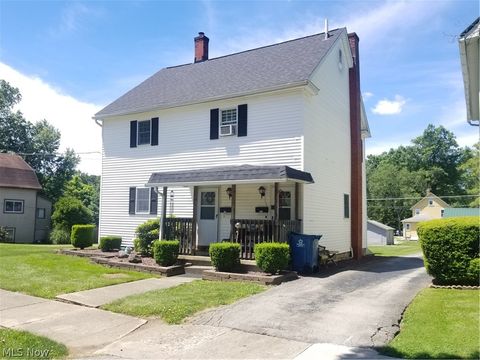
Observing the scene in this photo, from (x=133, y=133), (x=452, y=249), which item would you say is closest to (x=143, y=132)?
(x=133, y=133)

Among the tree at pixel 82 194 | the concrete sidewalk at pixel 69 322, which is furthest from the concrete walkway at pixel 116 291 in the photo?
the tree at pixel 82 194

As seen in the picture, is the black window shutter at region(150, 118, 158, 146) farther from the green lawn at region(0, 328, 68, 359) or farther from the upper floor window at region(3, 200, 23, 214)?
the upper floor window at region(3, 200, 23, 214)

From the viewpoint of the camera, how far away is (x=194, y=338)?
20.3 ft

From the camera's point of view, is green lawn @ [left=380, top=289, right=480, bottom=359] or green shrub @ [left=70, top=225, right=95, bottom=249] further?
green shrub @ [left=70, top=225, right=95, bottom=249]

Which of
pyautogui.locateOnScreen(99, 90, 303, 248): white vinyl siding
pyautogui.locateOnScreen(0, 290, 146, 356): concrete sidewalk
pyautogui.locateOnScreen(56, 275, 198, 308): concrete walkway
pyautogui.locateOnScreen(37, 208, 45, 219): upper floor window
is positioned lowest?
pyautogui.locateOnScreen(0, 290, 146, 356): concrete sidewalk

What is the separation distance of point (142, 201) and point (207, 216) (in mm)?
3564

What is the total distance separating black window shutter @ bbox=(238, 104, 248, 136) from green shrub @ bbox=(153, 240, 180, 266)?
15.4ft

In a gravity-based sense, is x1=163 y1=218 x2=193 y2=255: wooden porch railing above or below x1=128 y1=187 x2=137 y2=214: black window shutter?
below

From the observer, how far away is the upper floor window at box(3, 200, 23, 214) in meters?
31.4

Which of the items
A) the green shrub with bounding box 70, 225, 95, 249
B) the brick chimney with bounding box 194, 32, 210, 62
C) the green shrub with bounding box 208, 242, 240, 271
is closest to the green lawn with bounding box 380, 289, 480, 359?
the green shrub with bounding box 208, 242, 240, 271

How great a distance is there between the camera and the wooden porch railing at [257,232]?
1225 centimetres

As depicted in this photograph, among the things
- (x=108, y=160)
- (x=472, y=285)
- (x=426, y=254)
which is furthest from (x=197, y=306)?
(x=108, y=160)

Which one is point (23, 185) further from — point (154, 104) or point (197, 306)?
point (197, 306)

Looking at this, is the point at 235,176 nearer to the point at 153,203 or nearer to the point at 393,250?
the point at 153,203
